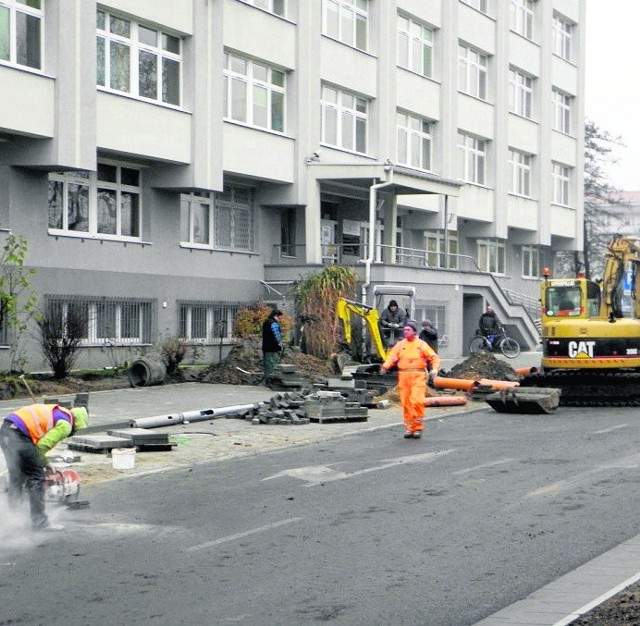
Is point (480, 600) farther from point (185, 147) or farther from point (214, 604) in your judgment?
point (185, 147)

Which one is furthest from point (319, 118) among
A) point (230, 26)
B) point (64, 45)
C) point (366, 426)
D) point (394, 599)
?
point (394, 599)

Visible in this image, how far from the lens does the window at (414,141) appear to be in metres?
43.5

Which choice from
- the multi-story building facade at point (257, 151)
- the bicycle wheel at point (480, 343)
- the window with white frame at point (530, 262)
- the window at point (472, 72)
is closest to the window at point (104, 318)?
the multi-story building facade at point (257, 151)

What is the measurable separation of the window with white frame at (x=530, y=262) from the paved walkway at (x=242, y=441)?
31154 millimetres

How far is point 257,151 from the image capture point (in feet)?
115

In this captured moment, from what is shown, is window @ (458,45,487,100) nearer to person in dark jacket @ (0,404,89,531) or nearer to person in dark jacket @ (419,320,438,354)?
person in dark jacket @ (419,320,438,354)

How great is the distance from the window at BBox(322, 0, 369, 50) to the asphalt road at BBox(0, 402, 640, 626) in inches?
967

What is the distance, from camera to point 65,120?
1078 inches

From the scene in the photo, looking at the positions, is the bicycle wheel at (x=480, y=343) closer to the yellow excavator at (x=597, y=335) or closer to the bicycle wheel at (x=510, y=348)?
the bicycle wheel at (x=510, y=348)

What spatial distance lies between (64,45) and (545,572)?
21171 mm

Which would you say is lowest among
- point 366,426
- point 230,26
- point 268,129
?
point 366,426

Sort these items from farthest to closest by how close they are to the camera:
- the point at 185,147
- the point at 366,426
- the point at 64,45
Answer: the point at 185,147, the point at 64,45, the point at 366,426

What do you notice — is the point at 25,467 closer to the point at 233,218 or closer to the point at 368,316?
the point at 368,316

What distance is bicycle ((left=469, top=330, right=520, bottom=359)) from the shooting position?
4125 centimetres
